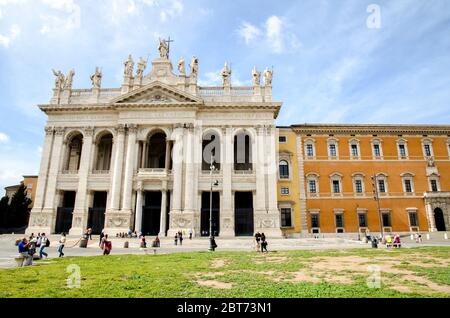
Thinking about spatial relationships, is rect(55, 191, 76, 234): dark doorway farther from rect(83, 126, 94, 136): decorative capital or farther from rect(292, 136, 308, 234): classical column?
rect(292, 136, 308, 234): classical column

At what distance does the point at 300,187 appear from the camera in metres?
38.5

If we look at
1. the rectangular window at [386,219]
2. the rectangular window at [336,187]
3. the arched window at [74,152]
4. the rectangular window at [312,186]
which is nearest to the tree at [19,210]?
the arched window at [74,152]

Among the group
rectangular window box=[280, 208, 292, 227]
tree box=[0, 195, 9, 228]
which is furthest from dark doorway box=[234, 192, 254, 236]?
tree box=[0, 195, 9, 228]

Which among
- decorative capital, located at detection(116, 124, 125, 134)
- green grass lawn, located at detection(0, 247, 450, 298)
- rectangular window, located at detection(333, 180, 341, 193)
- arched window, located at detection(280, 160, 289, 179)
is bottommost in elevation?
green grass lawn, located at detection(0, 247, 450, 298)

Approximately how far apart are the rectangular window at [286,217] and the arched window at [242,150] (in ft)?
22.4

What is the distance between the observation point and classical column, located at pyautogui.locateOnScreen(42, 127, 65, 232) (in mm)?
35562

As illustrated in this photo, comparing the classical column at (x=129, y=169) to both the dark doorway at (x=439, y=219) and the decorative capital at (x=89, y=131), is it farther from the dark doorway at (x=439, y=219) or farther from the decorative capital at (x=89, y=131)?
the dark doorway at (x=439, y=219)

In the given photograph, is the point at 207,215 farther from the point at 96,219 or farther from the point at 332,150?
the point at 332,150

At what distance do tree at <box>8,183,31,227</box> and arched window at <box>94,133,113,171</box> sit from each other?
16.7m

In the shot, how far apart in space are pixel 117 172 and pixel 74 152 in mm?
9892

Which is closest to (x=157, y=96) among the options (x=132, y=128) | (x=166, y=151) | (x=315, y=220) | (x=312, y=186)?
(x=132, y=128)

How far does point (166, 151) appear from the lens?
121 ft

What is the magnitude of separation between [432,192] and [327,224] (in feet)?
46.2

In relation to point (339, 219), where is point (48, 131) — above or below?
above
